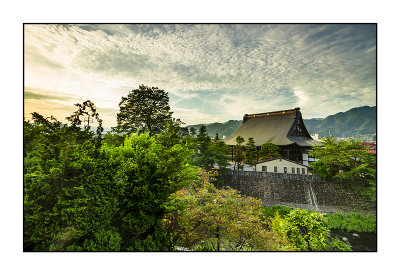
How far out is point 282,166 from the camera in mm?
6418

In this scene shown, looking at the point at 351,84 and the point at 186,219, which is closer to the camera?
the point at 186,219

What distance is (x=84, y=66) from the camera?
10.1 feet

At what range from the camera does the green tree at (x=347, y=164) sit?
168 inches

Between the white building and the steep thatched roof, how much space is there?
0.68 metres

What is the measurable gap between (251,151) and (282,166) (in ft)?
4.13

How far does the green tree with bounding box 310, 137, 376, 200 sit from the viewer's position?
426cm

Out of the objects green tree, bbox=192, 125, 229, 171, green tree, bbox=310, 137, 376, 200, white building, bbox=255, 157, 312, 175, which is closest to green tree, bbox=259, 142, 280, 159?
white building, bbox=255, 157, 312, 175

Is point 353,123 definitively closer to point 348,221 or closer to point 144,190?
point 348,221

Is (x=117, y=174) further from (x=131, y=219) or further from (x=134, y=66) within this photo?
(x=134, y=66)

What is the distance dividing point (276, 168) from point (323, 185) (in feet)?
5.16

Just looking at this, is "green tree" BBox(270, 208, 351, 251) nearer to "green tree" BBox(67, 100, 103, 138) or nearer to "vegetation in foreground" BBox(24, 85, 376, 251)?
"vegetation in foreground" BBox(24, 85, 376, 251)

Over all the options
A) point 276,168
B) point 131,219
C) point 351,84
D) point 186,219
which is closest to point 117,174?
point 131,219

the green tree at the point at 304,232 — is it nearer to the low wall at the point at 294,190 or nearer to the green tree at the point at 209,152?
the low wall at the point at 294,190

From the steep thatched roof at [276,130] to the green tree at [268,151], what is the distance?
0.29m
